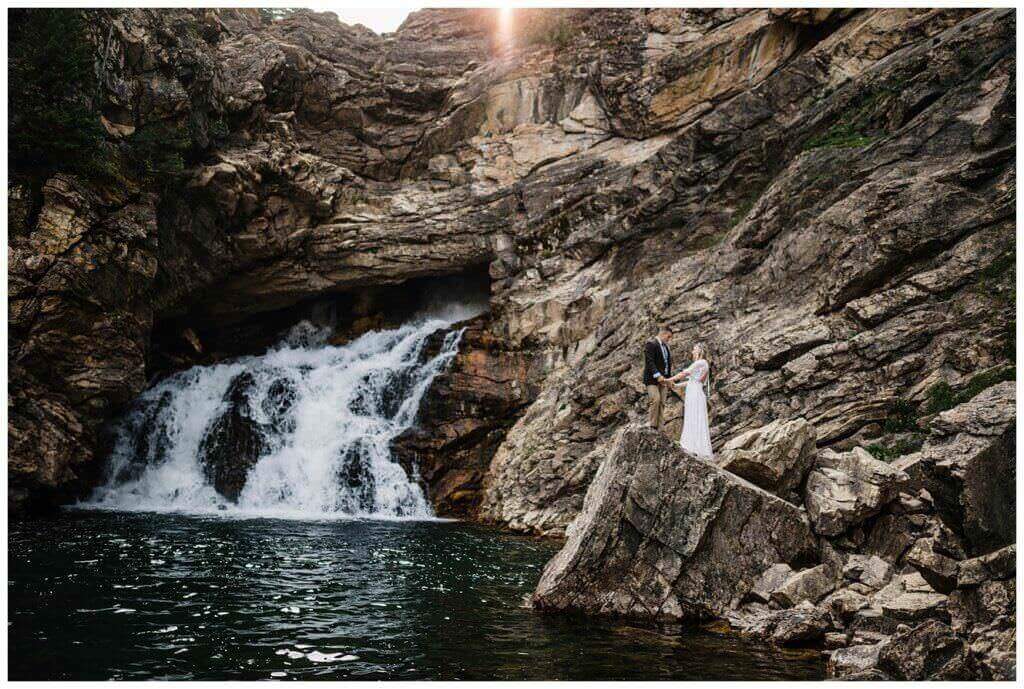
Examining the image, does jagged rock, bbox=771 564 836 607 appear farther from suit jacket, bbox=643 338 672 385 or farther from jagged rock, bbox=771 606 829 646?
suit jacket, bbox=643 338 672 385

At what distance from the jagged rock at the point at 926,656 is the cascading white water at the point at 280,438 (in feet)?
67.5

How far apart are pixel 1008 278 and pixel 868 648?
46.8ft

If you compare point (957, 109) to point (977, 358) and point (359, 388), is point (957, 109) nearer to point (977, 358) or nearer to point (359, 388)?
point (977, 358)

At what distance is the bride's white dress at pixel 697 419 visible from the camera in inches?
578

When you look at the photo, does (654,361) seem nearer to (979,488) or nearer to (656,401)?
(656,401)

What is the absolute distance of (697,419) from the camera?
14.8 metres

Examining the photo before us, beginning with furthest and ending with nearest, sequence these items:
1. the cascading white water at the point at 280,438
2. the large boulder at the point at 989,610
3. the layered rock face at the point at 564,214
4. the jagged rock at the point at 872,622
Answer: the cascading white water at the point at 280,438 → the layered rock face at the point at 564,214 → the jagged rock at the point at 872,622 → the large boulder at the point at 989,610

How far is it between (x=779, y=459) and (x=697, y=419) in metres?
2.12

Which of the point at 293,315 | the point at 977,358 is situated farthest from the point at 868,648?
the point at 293,315

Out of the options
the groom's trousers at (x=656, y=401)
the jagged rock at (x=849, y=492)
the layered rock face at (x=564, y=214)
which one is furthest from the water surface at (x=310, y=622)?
the layered rock face at (x=564, y=214)

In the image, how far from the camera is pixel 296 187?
3462 cm

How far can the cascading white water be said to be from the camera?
27.6 m

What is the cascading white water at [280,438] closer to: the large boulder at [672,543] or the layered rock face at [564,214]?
the layered rock face at [564,214]

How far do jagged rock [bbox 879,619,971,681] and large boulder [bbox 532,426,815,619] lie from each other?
3385 millimetres
